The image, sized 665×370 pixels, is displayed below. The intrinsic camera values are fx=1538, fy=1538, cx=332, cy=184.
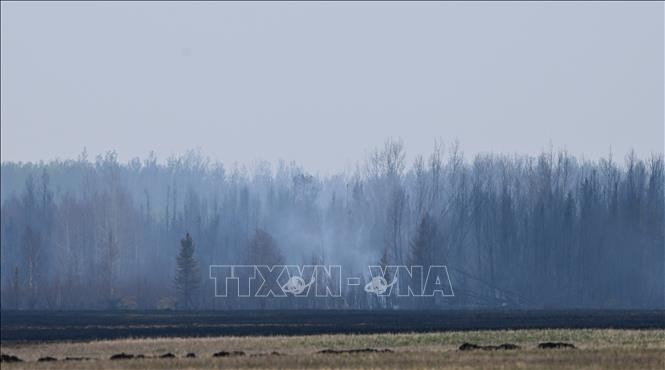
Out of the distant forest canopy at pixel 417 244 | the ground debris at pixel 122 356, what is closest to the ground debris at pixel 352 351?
the ground debris at pixel 122 356

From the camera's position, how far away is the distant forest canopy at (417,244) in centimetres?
12575

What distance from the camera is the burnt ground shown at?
65625mm

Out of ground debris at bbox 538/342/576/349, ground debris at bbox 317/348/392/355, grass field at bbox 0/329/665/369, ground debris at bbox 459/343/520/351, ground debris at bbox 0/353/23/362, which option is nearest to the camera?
grass field at bbox 0/329/665/369

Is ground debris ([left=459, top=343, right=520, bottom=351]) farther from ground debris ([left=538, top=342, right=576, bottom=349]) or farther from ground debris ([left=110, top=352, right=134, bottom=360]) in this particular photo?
ground debris ([left=110, top=352, right=134, bottom=360])

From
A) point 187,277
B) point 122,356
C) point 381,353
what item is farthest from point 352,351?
point 187,277

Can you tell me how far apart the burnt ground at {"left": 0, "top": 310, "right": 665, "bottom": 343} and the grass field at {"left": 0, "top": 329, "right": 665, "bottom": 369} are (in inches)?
179

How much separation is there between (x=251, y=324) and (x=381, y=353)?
967 inches

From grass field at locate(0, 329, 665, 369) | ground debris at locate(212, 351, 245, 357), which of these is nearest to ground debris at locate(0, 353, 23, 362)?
grass field at locate(0, 329, 665, 369)

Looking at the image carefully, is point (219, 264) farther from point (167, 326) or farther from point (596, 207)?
point (167, 326)

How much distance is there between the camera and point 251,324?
2963 inches

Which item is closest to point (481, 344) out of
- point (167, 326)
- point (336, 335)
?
point (336, 335)

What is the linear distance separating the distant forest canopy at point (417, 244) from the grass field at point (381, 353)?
55892 millimetres

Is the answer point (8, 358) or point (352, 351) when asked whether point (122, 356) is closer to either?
point (8, 358)

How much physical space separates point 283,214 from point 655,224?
57.1m
